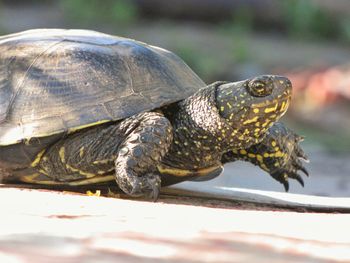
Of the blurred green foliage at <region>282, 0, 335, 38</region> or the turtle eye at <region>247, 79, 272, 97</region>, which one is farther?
the blurred green foliage at <region>282, 0, 335, 38</region>

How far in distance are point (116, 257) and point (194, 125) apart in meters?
1.85

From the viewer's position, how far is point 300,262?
6.25ft

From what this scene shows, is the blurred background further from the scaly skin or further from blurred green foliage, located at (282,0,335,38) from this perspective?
the scaly skin

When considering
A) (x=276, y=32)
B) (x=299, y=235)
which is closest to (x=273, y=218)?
(x=299, y=235)

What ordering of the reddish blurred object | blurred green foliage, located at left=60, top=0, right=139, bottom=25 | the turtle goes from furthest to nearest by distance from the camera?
Answer: blurred green foliage, located at left=60, top=0, right=139, bottom=25 < the reddish blurred object < the turtle

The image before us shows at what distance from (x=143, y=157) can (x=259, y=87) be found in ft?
1.88

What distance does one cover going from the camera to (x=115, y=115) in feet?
11.8

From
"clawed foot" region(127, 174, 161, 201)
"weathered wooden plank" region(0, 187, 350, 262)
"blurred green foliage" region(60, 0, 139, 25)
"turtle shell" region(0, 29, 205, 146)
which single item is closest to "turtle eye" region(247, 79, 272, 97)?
"turtle shell" region(0, 29, 205, 146)

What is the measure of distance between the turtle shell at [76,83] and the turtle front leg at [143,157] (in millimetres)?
165

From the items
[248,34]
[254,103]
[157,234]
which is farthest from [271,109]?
[248,34]

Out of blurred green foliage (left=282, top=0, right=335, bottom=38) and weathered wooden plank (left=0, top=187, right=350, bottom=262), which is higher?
weathered wooden plank (left=0, top=187, right=350, bottom=262)

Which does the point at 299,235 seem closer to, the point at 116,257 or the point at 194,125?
the point at 116,257

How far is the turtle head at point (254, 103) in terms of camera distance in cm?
357

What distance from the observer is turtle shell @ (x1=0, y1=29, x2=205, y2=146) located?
→ 3.61m
